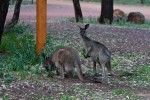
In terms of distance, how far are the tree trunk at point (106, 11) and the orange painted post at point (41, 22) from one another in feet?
37.9

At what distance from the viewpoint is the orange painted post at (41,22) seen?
10.7 metres

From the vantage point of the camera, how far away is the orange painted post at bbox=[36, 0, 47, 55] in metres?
10.7

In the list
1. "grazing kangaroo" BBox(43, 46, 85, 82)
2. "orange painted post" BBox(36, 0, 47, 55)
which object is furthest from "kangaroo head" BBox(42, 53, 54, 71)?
"orange painted post" BBox(36, 0, 47, 55)

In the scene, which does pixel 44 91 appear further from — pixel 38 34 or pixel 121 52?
pixel 121 52

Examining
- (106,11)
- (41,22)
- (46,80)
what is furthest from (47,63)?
(106,11)

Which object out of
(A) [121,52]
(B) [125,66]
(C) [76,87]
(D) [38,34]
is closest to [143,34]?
(A) [121,52]

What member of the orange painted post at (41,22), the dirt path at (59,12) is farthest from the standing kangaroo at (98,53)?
the dirt path at (59,12)

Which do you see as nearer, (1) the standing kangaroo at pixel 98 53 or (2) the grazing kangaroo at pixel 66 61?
(2) the grazing kangaroo at pixel 66 61

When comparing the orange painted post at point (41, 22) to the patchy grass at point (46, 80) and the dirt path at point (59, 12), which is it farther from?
the dirt path at point (59, 12)

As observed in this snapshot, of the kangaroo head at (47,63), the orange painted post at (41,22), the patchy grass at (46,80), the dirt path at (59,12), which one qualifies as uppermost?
the orange painted post at (41,22)

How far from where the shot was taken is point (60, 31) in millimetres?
17359

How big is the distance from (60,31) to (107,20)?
538 centimetres

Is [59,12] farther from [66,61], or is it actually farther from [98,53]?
[66,61]

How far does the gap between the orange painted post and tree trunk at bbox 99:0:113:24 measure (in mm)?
11549
